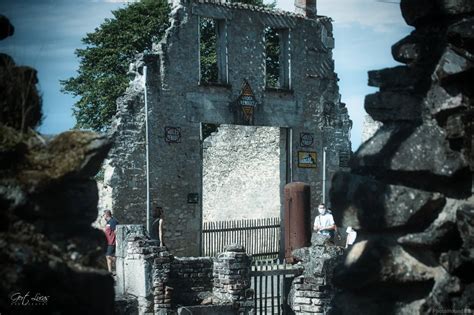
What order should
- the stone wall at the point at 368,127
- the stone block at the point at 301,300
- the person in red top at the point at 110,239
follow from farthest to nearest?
the stone wall at the point at 368,127 < the person in red top at the point at 110,239 < the stone block at the point at 301,300

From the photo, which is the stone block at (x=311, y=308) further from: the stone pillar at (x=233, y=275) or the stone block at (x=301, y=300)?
the stone pillar at (x=233, y=275)

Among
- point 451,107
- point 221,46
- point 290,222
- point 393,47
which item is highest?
point 221,46

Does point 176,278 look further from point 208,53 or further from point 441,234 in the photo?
point 208,53

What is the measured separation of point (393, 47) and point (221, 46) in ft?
58.5

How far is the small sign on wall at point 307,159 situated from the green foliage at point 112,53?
9.24m

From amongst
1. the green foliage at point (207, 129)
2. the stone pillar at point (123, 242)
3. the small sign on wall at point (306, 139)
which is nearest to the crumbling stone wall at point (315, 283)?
the stone pillar at point (123, 242)

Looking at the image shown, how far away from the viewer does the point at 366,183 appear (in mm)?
4824

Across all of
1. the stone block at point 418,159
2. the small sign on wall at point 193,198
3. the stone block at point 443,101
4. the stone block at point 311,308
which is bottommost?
the stone block at point 311,308

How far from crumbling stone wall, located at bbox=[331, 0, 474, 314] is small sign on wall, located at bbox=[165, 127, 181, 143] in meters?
16.7


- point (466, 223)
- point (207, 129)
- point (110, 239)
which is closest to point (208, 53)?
point (207, 129)

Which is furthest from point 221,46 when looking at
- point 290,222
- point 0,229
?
point 0,229

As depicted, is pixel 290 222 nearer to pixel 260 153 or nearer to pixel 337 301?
pixel 260 153

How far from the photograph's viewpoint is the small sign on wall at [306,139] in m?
24.6
